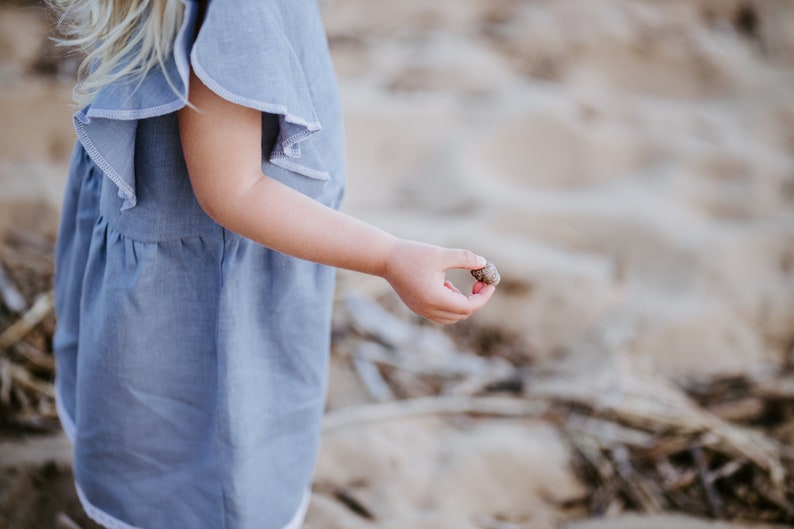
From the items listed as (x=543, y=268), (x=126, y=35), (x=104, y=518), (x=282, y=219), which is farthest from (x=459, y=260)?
(x=543, y=268)

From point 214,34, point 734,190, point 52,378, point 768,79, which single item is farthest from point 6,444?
point 768,79

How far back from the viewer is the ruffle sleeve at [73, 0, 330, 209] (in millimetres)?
689

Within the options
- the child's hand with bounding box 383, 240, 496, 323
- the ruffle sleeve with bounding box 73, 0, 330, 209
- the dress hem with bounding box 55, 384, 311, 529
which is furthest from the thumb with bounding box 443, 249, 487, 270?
the dress hem with bounding box 55, 384, 311, 529

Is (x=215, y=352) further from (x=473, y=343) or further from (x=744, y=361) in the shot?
(x=744, y=361)

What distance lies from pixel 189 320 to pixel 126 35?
1.19ft

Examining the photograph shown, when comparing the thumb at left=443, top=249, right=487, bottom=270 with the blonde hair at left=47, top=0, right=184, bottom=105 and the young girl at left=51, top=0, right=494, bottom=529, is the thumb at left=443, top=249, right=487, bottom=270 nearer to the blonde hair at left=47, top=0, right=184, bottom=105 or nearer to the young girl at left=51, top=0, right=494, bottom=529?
the young girl at left=51, top=0, right=494, bottom=529

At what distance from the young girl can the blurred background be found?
14.4 inches

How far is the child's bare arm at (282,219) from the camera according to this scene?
2.38 feet

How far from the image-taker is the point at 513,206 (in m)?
2.10

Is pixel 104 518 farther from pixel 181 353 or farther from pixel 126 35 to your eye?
pixel 126 35

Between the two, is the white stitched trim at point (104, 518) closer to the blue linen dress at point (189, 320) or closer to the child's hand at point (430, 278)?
the blue linen dress at point (189, 320)

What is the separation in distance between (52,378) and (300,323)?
2.53 feet

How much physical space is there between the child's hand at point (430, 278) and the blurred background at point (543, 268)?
668 mm

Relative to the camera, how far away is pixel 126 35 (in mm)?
761
